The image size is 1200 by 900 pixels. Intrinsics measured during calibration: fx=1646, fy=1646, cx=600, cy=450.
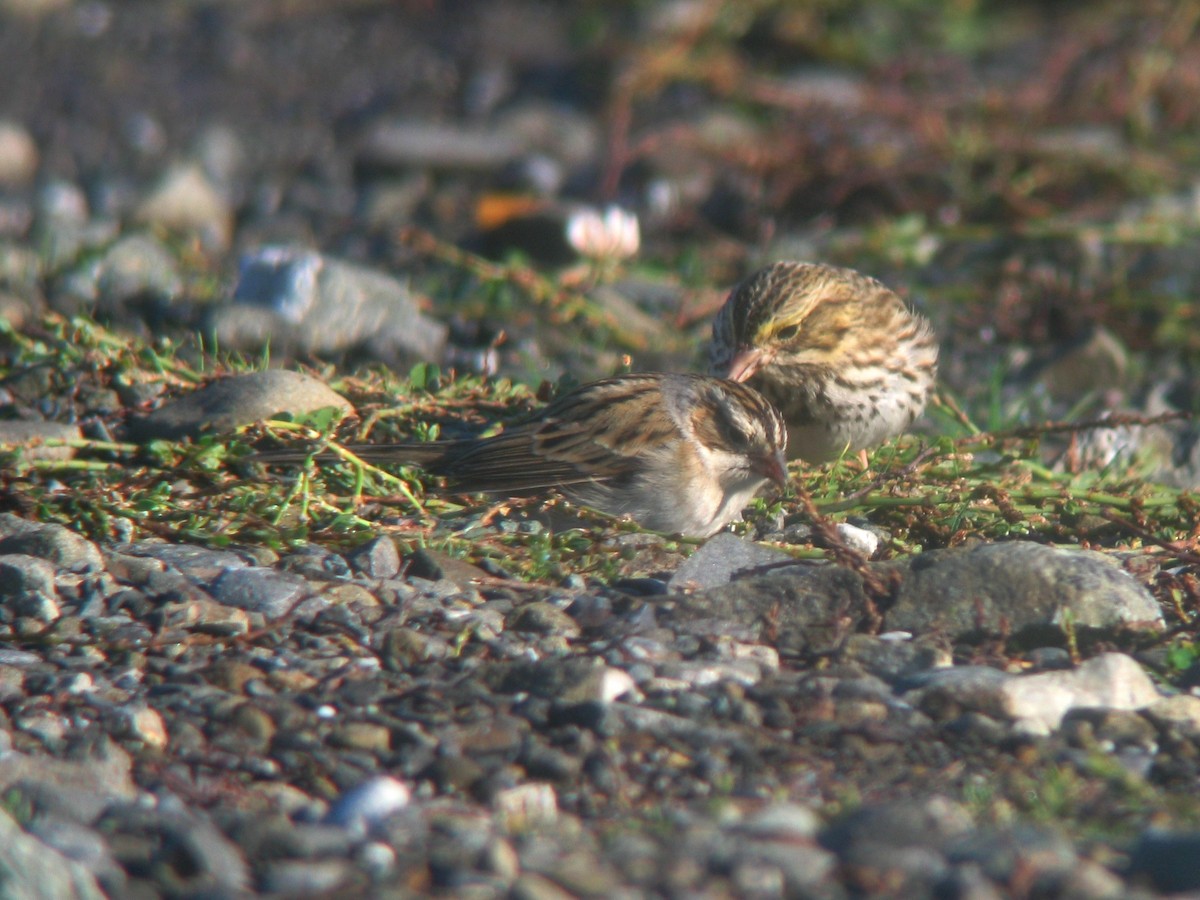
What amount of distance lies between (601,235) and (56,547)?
15.6 ft

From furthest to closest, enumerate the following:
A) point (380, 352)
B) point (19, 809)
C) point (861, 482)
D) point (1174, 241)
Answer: point (1174, 241) → point (380, 352) → point (861, 482) → point (19, 809)

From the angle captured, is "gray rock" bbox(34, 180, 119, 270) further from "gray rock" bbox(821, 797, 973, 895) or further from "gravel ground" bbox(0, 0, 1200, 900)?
"gray rock" bbox(821, 797, 973, 895)

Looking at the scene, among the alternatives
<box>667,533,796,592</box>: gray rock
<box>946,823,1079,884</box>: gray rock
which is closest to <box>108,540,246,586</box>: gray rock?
<box>667,533,796,592</box>: gray rock

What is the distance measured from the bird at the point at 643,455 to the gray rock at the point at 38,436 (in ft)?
→ 2.73

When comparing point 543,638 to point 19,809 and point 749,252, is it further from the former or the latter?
point 749,252

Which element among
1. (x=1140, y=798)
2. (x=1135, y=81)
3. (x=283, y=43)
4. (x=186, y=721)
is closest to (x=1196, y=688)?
(x=1140, y=798)

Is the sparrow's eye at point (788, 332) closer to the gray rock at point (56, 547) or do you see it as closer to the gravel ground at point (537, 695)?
the gravel ground at point (537, 695)

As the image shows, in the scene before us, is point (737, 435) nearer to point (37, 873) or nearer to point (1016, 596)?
point (1016, 596)

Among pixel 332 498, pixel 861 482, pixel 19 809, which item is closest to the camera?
pixel 19 809

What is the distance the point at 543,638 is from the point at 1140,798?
170 cm

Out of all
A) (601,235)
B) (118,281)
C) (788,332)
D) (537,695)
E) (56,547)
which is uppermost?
(788,332)

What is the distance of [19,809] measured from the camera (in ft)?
11.8

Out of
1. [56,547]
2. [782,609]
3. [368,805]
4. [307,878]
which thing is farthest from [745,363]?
[307,878]

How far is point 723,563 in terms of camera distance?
16.5 feet
